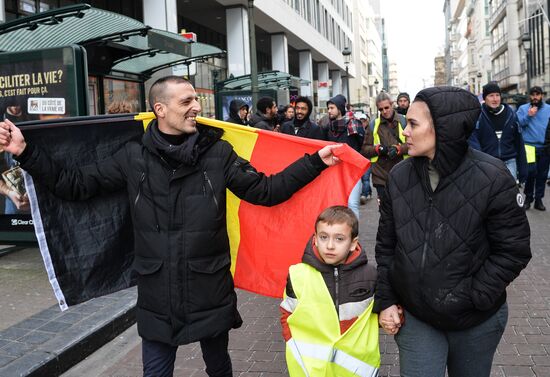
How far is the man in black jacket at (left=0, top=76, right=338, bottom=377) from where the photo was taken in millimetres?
2992

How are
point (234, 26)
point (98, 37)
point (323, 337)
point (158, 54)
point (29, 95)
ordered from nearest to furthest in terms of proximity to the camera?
point (323, 337), point (29, 95), point (98, 37), point (158, 54), point (234, 26)

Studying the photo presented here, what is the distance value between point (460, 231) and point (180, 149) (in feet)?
4.48

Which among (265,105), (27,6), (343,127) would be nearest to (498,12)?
(27,6)

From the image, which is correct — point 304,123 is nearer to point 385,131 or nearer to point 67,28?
point 385,131

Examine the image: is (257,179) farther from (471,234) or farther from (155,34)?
(155,34)

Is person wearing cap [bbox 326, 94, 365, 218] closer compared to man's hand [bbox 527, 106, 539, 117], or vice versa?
person wearing cap [bbox 326, 94, 365, 218]

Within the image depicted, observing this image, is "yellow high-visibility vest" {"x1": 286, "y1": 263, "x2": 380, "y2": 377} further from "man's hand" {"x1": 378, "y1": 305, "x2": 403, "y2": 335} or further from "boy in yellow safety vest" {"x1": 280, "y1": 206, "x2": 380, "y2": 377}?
"man's hand" {"x1": 378, "y1": 305, "x2": 403, "y2": 335}

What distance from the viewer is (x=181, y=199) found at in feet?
9.84

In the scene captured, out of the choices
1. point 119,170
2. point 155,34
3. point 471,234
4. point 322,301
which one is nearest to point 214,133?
point 119,170

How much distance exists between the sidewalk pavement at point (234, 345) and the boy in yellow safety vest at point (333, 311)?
4.87 feet

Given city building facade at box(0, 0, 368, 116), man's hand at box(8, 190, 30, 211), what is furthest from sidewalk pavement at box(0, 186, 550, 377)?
city building facade at box(0, 0, 368, 116)

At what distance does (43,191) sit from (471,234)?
236 centimetres

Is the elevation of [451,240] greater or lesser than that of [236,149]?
lesser

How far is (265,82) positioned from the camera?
22.8 m
